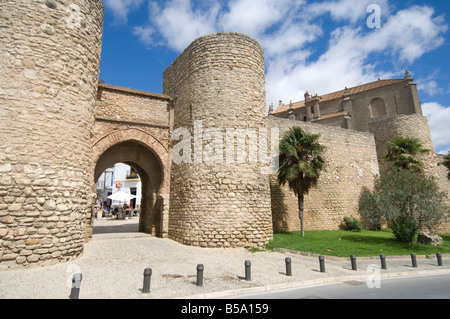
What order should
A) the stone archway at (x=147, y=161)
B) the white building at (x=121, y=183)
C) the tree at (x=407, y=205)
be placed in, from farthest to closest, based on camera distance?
the white building at (x=121, y=183) < the tree at (x=407, y=205) < the stone archway at (x=147, y=161)

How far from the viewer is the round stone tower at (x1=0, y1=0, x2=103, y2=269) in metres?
6.51

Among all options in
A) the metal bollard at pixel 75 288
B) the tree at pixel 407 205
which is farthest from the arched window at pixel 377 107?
the metal bollard at pixel 75 288

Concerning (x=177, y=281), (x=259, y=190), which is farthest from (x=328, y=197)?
(x=177, y=281)

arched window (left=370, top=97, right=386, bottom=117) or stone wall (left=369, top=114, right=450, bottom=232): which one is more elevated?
arched window (left=370, top=97, right=386, bottom=117)

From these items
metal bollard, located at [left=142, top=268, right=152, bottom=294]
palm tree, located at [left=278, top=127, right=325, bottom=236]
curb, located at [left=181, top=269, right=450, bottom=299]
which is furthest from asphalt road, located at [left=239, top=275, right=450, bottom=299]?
palm tree, located at [left=278, top=127, right=325, bottom=236]

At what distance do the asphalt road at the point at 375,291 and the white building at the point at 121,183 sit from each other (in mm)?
25426

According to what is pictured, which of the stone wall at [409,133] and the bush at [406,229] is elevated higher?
the stone wall at [409,133]

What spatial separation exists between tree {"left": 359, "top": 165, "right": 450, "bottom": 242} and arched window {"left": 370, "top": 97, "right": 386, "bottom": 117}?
26589 mm

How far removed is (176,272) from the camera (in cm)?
654

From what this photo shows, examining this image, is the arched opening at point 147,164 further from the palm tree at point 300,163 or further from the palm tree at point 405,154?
the palm tree at point 405,154

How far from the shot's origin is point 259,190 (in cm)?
1073

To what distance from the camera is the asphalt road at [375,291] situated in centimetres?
511

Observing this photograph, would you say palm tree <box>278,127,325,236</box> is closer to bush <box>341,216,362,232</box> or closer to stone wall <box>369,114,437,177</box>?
bush <box>341,216,362,232</box>

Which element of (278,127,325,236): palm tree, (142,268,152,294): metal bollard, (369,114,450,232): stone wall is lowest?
(142,268,152,294): metal bollard
